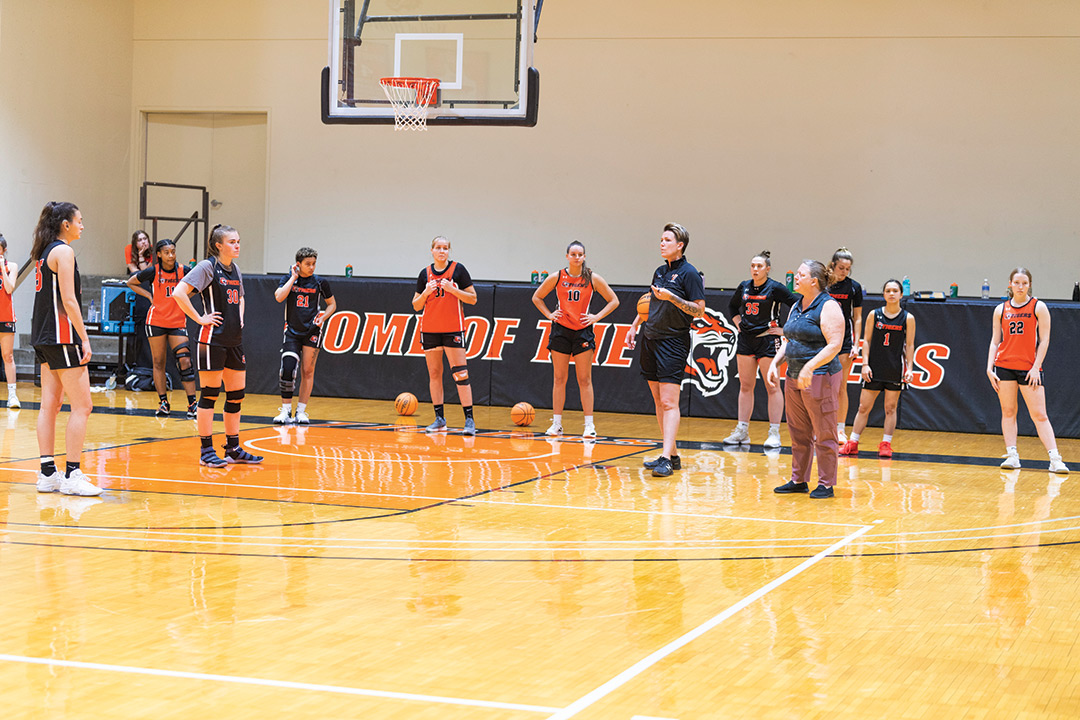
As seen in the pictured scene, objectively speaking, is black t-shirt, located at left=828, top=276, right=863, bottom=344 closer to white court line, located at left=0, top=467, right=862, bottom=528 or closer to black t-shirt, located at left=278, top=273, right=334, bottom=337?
white court line, located at left=0, top=467, right=862, bottom=528

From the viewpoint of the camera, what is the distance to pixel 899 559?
6.55 metres

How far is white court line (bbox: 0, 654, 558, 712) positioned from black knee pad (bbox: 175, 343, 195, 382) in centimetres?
873

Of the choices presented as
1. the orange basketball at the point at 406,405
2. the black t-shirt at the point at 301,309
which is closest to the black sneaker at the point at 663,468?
the black t-shirt at the point at 301,309

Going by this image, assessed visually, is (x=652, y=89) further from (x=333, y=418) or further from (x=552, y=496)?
(x=552, y=496)

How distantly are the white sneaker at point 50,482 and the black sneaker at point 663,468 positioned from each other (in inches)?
177

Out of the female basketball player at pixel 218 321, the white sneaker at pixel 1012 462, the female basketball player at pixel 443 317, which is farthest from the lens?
the female basketball player at pixel 443 317

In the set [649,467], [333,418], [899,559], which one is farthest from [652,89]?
[899,559]

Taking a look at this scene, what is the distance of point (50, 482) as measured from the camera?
314 inches

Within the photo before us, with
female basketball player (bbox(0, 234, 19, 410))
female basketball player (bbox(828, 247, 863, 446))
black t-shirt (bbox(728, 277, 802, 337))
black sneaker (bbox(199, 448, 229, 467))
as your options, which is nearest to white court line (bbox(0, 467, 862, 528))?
black sneaker (bbox(199, 448, 229, 467))

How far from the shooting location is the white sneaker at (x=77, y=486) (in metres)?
7.84

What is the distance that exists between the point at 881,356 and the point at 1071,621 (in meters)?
6.21

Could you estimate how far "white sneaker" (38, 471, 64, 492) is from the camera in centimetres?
795

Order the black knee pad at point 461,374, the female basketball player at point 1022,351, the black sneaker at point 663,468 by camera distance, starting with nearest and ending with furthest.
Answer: the black sneaker at point 663,468 < the female basketball player at point 1022,351 < the black knee pad at point 461,374

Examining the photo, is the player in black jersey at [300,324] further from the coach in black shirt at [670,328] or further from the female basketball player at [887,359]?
the female basketball player at [887,359]
